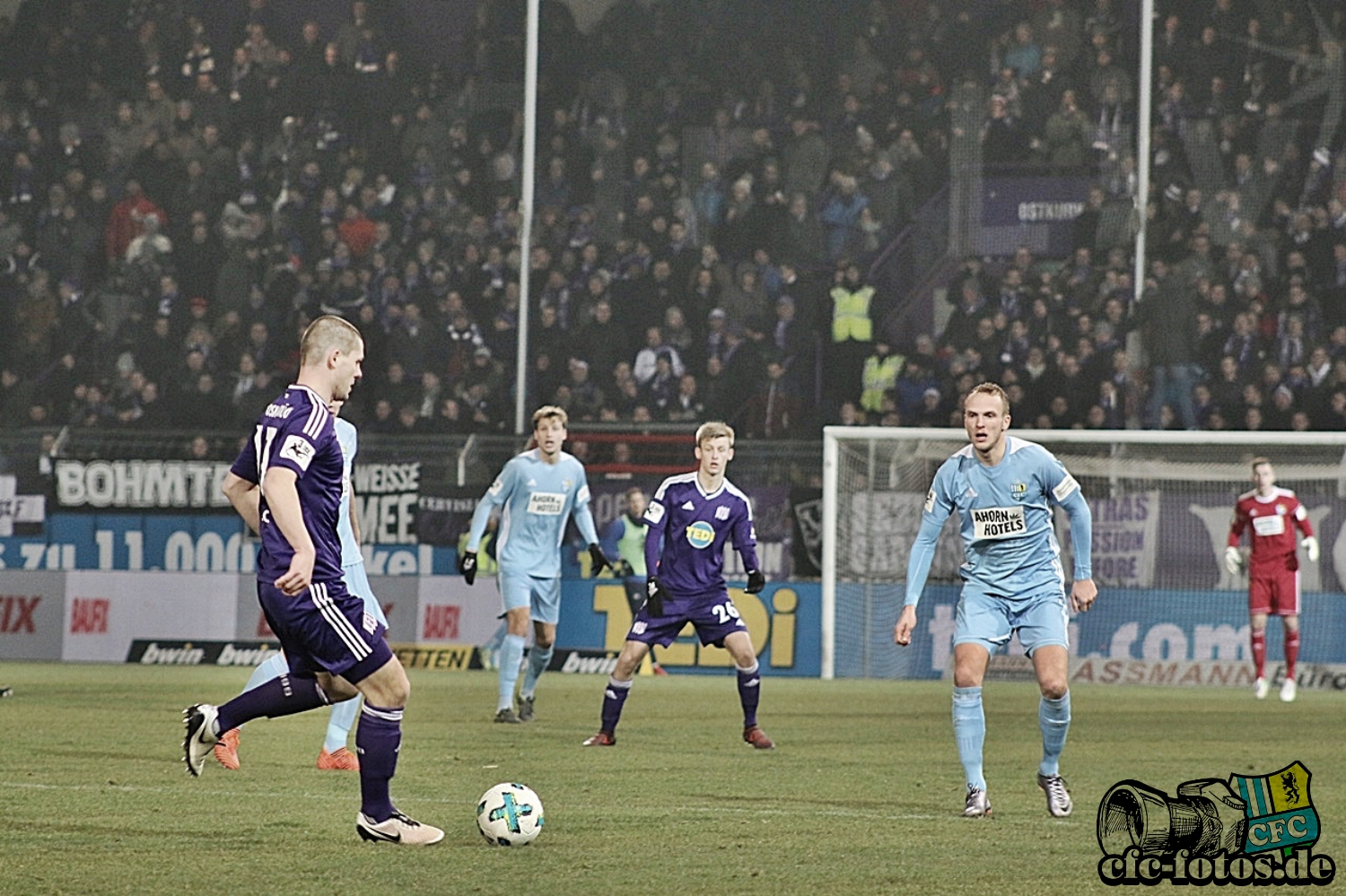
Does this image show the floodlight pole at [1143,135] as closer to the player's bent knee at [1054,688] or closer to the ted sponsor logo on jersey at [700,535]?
the ted sponsor logo on jersey at [700,535]

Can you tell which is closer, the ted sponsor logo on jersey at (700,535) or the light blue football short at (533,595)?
the ted sponsor logo on jersey at (700,535)

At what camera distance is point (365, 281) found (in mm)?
24469

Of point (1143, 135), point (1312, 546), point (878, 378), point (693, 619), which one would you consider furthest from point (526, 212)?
point (693, 619)

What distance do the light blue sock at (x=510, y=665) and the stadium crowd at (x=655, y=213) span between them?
9.44 metres

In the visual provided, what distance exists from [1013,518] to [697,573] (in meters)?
3.82

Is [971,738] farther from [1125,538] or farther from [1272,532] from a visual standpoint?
[1125,538]

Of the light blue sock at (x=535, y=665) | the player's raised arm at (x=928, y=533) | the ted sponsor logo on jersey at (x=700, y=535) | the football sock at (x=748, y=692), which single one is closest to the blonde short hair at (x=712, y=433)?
the ted sponsor logo on jersey at (x=700, y=535)

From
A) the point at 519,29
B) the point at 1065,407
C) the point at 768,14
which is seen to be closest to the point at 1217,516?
the point at 1065,407

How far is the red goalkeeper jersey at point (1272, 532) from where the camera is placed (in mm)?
17703

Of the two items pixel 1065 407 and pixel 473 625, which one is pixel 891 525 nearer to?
pixel 1065 407

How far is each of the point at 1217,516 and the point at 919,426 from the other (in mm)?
3933

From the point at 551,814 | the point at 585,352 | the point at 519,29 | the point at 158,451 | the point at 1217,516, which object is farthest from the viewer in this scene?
the point at 519,29

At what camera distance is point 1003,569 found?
8383 millimetres

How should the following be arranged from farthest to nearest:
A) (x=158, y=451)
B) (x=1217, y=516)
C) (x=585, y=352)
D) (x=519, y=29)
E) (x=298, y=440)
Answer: (x=519, y=29) → (x=585, y=352) → (x=158, y=451) → (x=1217, y=516) → (x=298, y=440)
